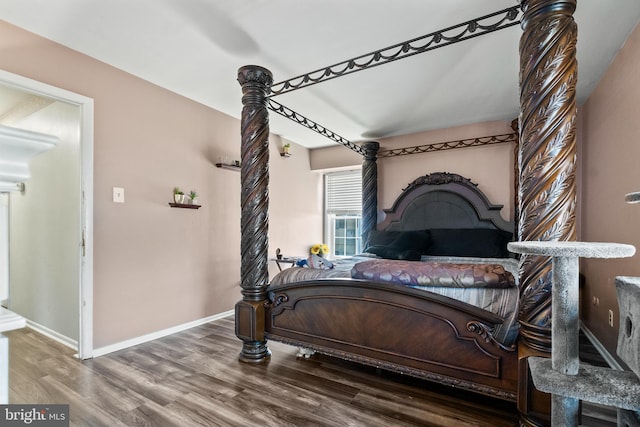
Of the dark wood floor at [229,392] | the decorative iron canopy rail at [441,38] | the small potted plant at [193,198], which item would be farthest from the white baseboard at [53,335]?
the decorative iron canopy rail at [441,38]

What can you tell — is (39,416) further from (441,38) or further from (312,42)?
(441,38)

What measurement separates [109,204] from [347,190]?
3579 millimetres

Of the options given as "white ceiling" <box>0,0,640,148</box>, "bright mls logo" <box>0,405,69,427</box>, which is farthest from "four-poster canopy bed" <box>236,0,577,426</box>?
"bright mls logo" <box>0,405,69,427</box>

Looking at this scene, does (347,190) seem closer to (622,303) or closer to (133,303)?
(133,303)

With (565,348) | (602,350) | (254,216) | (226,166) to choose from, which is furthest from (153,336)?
(602,350)

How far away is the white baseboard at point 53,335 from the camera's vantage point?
2768 millimetres

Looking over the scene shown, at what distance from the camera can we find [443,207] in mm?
4031

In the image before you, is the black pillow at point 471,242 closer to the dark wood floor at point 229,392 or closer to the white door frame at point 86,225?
the dark wood floor at point 229,392

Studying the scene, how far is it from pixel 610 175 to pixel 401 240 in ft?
6.53

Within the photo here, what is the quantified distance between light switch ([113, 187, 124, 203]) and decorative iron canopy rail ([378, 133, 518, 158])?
3.47m

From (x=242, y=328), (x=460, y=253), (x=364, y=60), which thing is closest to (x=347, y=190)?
(x=460, y=253)

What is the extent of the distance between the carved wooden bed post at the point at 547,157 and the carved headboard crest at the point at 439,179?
108 inches

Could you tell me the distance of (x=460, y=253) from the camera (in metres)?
3.54

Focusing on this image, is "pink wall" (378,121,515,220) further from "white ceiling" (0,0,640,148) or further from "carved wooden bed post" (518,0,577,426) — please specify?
"carved wooden bed post" (518,0,577,426)
